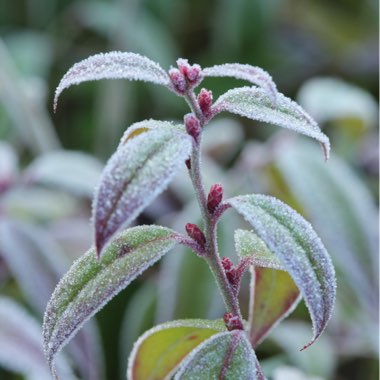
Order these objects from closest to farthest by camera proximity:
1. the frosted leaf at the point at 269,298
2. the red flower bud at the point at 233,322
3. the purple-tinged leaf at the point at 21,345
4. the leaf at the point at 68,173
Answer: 1. the red flower bud at the point at 233,322
2. the frosted leaf at the point at 269,298
3. the purple-tinged leaf at the point at 21,345
4. the leaf at the point at 68,173

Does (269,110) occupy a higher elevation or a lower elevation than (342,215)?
higher

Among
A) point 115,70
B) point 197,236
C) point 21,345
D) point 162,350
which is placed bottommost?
point 21,345

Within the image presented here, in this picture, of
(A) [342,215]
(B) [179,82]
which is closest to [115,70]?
(B) [179,82]

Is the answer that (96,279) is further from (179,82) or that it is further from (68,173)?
(68,173)

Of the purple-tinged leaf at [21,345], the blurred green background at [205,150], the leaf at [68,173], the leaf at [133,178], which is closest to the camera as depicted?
the leaf at [133,178]

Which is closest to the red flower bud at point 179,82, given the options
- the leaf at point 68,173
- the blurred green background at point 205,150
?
the blurred green background at point 205,150

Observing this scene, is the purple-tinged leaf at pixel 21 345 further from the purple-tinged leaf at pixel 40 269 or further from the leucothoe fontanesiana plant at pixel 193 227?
the leucothoe fontanesiana plant at pixel 193 227
